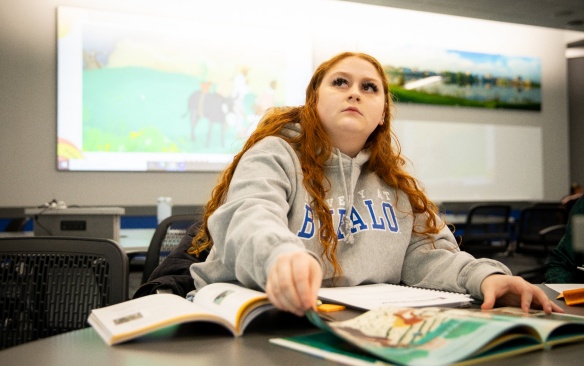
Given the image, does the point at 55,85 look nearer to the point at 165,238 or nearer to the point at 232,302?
the point at 165,238

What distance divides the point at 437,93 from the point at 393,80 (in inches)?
23.2

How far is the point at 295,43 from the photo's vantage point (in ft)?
18.3

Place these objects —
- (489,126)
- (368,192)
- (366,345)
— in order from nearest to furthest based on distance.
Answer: (366,345) < (368,192) < (489,126)

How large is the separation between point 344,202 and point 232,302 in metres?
0.54

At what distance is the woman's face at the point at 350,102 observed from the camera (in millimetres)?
1317

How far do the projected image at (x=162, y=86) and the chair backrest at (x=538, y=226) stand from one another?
2.37 metres

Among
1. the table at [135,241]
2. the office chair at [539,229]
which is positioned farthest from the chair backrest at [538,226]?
the table at [135,241]

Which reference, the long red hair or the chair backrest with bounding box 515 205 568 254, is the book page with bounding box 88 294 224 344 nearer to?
the long red hair

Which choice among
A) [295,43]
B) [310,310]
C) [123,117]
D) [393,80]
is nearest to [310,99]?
[310,310]

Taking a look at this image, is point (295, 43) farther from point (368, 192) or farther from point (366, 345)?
point (366, 345)

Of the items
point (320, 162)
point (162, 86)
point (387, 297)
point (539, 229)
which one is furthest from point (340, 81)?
point (539, 229)

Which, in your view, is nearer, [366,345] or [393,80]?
[366,345]

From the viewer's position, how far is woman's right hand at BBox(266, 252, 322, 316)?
722mm

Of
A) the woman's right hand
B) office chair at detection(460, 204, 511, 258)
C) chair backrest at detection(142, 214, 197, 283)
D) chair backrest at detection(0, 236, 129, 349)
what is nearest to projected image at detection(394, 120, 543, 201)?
office chair at detection(460, 204, 511, 258)
